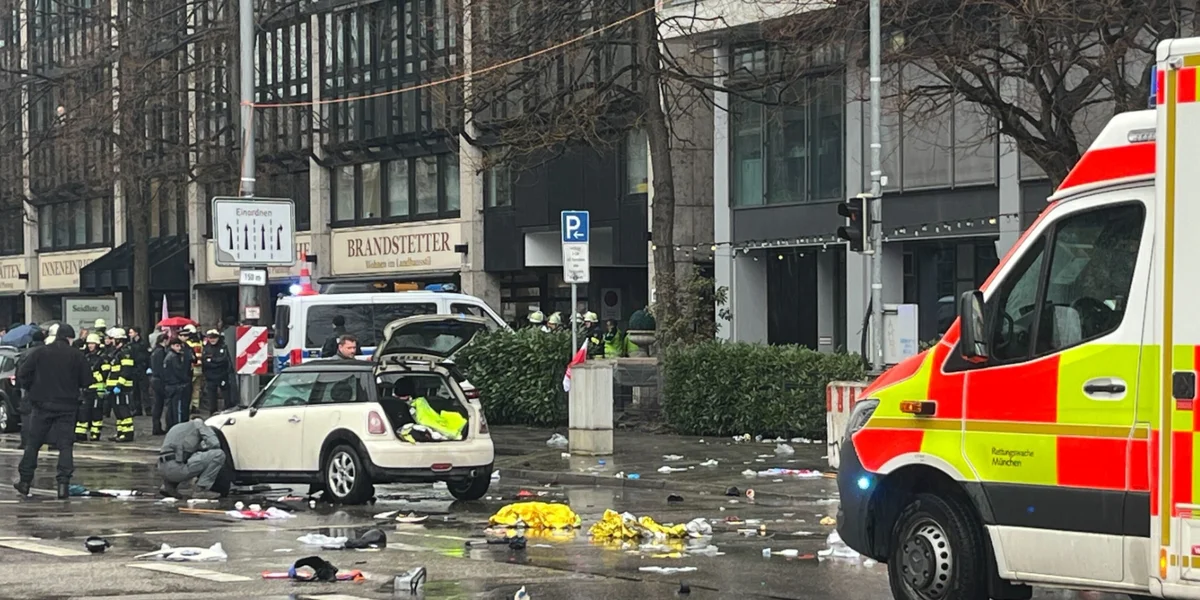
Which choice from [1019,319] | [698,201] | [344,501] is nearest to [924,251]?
[698,201]

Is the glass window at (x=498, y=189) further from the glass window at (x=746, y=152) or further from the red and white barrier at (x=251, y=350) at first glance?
the red and white barrier at (x=251, y=350)

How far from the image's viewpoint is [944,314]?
30.3 meters

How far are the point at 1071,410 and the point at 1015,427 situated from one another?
39 centimetres

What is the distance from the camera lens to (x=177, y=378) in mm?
25469

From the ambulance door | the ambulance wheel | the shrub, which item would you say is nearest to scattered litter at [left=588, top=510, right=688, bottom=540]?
the ambulance wheel

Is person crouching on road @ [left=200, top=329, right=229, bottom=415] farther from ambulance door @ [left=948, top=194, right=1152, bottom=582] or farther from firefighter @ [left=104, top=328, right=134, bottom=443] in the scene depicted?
ambulance door @ [left=948, top=194, right=1152, bottom=582]

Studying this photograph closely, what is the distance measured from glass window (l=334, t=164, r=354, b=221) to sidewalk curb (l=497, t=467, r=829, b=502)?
1069 inches

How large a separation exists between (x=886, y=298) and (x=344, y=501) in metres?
17.7

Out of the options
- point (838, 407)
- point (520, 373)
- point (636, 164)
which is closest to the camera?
point (838, 407)

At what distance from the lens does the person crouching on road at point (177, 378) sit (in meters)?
25.5

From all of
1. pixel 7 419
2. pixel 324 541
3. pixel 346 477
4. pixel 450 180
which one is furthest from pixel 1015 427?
pixel 450 180

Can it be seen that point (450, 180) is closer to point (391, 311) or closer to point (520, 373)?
point (391, 311)

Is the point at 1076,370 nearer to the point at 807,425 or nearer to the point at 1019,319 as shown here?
the point at 1019,319

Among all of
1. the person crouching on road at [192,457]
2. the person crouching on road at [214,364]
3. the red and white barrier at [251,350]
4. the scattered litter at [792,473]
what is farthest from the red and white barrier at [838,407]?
the person crouching on road at [214,364]
